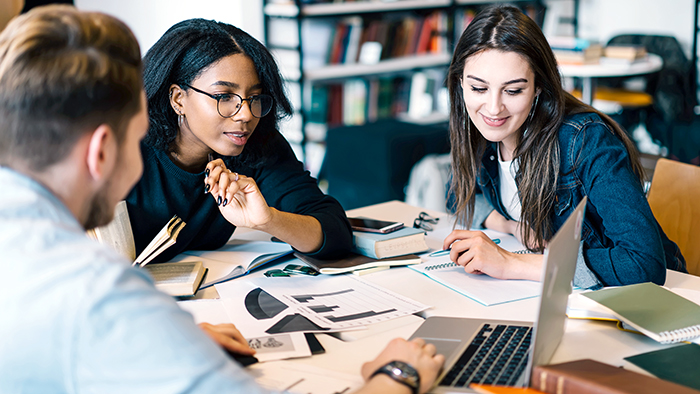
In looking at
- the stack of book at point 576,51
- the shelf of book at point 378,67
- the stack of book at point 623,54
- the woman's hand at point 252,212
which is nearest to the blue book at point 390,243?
the woman's hand at point 252,212

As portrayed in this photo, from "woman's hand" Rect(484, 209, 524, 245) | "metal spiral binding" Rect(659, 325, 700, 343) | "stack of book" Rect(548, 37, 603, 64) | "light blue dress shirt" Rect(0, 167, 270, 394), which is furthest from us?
"stack of book" Rect(548, 37, 603, 64)

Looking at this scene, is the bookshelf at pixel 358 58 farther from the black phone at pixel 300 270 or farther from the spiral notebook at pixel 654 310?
the spiral notebook at pixel 654 310

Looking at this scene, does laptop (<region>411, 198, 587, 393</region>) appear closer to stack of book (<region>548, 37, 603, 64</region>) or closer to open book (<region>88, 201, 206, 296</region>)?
open book (<region>88, 201, 206, 296</region>)

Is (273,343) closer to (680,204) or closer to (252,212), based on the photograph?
(252,212)

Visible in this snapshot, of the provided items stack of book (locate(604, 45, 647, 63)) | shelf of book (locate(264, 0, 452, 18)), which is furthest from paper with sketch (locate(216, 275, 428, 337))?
stack of book (locate(604, 45, 647, 63))

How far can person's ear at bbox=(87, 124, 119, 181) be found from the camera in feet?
2.23

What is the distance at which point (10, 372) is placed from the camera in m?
0.65

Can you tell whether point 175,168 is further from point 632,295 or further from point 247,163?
Result: point 632,295

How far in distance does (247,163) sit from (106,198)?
924 mm

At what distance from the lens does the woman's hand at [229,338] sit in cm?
98

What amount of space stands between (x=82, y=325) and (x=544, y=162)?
1135 mm

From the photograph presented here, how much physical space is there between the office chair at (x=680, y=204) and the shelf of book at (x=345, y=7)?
92.5 inches

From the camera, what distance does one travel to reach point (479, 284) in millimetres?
1327

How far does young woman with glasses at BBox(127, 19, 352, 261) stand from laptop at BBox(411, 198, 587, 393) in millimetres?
475
